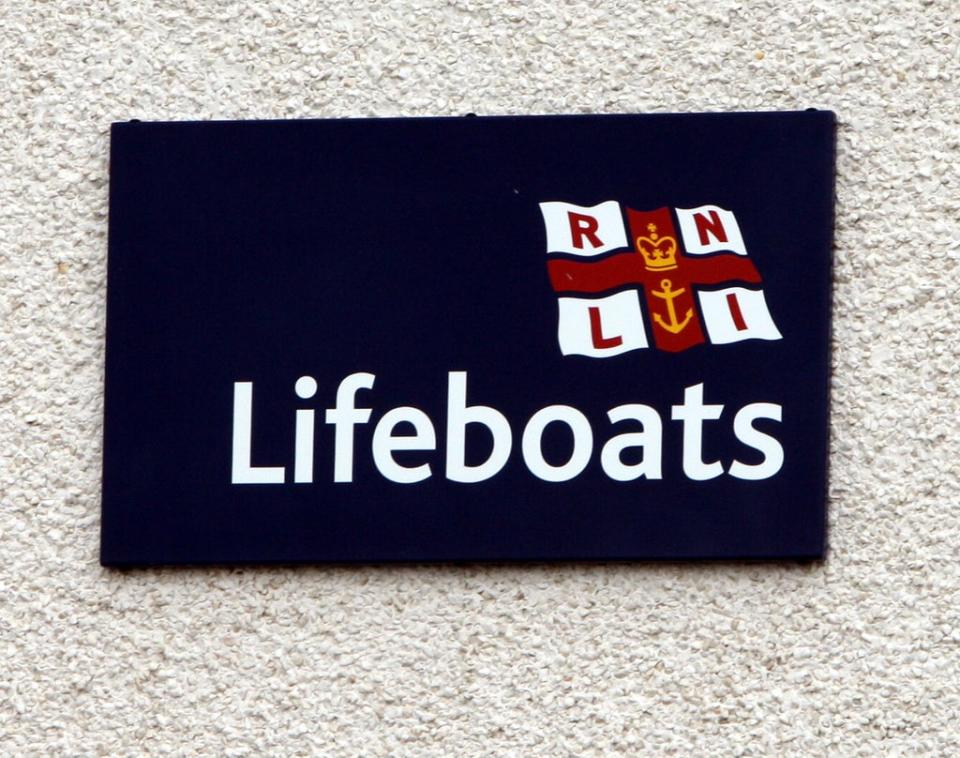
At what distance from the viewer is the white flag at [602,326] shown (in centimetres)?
454

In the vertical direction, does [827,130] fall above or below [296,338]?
above

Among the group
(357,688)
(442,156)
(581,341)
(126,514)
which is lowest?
(357,688)

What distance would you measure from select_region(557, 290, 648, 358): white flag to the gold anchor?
0.13 ft

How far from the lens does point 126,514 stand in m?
4.57

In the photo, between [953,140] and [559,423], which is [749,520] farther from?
[953,140]

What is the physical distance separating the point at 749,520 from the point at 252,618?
1.01m

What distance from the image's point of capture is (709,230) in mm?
4566

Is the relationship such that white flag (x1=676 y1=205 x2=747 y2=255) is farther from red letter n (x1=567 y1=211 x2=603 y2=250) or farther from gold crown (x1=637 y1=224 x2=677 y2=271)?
red letter n (x1=567 y1=211 x2=603 y2=250)

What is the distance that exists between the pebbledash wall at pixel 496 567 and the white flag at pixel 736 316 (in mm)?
154

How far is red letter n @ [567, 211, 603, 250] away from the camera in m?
4.59

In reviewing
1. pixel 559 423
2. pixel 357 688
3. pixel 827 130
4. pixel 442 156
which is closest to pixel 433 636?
pixel 357 688

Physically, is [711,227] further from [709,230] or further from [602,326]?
[602,326]

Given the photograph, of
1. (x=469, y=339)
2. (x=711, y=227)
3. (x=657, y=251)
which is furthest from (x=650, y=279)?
(x=469, y=339)

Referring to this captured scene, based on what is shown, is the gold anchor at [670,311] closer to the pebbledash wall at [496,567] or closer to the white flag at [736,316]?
the white flag at [736,316]
